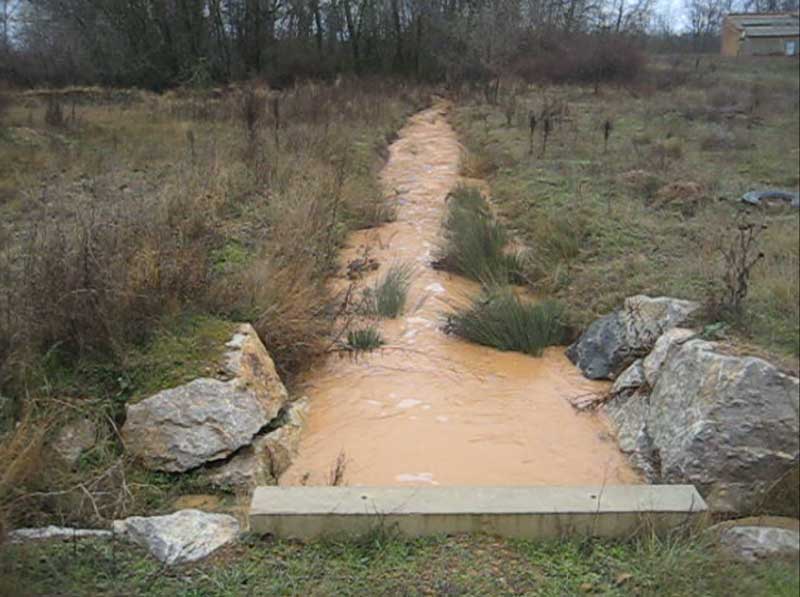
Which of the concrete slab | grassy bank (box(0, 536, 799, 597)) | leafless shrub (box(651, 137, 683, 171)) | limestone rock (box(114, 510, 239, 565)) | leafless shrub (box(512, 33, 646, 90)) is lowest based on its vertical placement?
limestone rock (box(114, 510, 239, 565))

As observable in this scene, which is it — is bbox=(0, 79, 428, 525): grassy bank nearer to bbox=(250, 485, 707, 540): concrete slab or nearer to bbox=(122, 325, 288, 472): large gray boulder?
bbox=(122, 325, 288, 472): large gray boulder

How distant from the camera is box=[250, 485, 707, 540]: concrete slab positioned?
11.1ft

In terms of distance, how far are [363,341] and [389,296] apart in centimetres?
90

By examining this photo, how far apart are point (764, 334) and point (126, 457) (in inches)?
134

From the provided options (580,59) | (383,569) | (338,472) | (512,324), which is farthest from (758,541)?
(580,59)

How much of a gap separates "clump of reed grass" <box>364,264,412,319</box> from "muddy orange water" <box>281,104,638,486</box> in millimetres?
119

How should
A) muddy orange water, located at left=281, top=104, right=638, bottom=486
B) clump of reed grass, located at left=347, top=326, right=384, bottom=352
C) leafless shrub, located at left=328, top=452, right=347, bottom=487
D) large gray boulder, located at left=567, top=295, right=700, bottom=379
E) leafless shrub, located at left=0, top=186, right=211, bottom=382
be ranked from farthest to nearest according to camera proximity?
clump of reed grass, located at left=347, top=326, right=384, bottom=352 → large gray boulder, located at left=567, top=295, right=700, bottom=379 → leafless shrub, located at left=0, top=186, right=211, bottom=382 → muddy orange water, located at left=281, top=104, right=638, bottom=486 → leafless shrub, located at left=328, top=452, right=347, bottom=487

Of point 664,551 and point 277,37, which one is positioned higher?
point 277,37

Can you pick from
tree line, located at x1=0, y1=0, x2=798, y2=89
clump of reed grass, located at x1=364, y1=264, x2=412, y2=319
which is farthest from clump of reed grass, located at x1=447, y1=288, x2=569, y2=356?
tree line, located at x1=0, y1=0, x2=798, y2=89

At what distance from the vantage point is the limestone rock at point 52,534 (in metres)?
3.28

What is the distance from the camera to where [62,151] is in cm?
1284

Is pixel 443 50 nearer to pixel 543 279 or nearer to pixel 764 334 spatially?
pixel 543 279

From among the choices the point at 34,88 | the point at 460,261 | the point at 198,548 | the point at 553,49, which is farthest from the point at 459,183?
the point at 198,548

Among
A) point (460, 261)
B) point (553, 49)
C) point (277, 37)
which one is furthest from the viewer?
point (277, 37)
